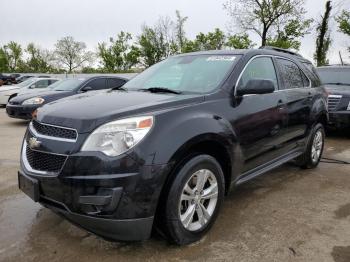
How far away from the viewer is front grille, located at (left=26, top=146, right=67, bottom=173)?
8.98ft

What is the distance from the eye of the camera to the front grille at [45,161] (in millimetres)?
2736

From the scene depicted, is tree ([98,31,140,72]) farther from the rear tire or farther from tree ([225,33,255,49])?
the rear tire

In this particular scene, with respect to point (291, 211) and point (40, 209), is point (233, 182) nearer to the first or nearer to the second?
point (291, 211)

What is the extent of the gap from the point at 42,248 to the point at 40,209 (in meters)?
0.88

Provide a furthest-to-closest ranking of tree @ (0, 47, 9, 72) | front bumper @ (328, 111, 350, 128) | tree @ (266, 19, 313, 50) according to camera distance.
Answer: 1. tree @ (0, 47, 9, 72)
2. tree @ (266, 19, 313, 50)
3. front bumper @ (328, 111, 350, 128)

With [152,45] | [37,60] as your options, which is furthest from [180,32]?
[37,60]

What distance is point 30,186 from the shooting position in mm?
2941

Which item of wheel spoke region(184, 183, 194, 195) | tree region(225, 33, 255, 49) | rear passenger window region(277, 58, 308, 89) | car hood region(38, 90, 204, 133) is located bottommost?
wheel spoke region(184, 183, 194, 195)

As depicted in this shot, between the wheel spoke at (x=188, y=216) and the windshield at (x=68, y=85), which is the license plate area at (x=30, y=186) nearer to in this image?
the wheel spoke at (x=188, y=216)

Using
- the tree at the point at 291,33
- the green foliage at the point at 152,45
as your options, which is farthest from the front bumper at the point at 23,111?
the green foliage at the point at 152,45

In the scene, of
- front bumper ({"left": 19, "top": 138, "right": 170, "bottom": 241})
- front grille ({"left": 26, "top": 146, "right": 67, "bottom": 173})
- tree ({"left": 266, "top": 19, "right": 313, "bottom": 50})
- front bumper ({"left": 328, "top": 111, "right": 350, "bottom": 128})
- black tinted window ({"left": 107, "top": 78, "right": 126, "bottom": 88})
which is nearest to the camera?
front bumper ({"left": 19, "top": 138, "right": 170, "bottom": 241})

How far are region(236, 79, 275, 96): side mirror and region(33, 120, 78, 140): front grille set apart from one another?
167 cm

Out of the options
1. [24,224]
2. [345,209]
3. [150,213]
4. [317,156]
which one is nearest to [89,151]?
[150,213]

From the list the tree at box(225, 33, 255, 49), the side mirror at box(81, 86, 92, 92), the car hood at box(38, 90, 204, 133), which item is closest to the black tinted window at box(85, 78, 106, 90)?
the side mirror at box(81, 86, 92, 92)
